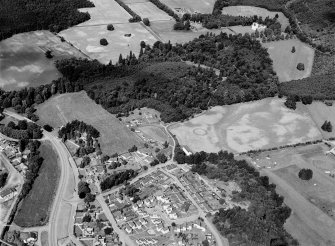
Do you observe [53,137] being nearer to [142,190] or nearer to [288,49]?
[142,190]

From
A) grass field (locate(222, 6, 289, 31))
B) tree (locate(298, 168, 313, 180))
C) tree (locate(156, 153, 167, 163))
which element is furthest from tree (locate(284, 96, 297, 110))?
grass field (locate(222, 6, 289, 31))

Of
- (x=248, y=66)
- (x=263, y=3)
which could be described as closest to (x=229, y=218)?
(x=248, y=66)

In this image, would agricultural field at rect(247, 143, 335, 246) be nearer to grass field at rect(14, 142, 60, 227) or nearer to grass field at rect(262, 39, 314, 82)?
grass field at rect(262, 39, 314, 82)

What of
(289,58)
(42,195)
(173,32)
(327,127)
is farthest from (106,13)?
(42,195)

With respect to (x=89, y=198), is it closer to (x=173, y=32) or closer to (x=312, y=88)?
(x=312, y=88)

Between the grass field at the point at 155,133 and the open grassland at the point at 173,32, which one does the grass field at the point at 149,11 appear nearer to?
the open grassland at the point at 173,32
